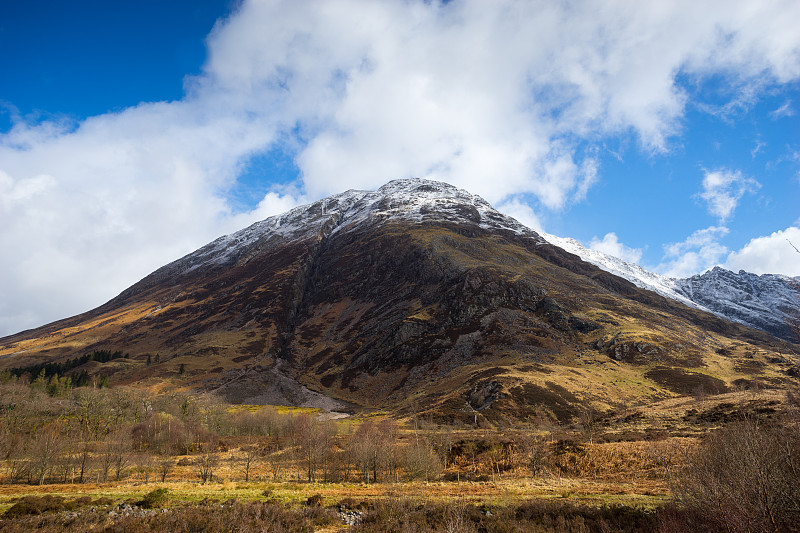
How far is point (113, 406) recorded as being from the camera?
7919 cm

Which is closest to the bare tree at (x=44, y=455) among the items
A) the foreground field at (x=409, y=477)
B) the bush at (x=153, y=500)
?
the foreground field at (x=409, y=477)

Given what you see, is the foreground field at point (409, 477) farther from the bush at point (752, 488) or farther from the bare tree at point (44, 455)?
the bare tree at point (44, 455)

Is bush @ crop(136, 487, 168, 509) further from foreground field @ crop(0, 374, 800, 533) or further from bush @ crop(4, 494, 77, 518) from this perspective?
bush @ crop(4, 494, 77, 518)

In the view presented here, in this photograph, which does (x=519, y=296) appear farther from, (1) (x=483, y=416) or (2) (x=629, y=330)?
(1) (x=483, y=416)

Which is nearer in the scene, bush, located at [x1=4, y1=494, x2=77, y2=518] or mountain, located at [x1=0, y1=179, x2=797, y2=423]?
bush, located at [x1=4, y1=494, x2=77, y2=518]

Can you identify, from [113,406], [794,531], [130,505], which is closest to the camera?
[794,531]

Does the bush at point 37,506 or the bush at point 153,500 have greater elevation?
the bush at point 37,506

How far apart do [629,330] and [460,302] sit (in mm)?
67020

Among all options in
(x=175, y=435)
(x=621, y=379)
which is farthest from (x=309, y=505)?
(x=621, y=379)

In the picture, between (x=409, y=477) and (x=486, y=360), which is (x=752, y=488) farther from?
(x=486, y=360)

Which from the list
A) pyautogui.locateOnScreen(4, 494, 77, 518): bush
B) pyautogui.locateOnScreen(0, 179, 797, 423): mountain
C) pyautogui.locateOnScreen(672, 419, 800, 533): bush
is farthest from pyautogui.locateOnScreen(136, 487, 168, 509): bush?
pyautogui.locateOnScreen(0, 179, 797, 423): mountain

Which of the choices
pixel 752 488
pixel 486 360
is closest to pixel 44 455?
pixel 752 488

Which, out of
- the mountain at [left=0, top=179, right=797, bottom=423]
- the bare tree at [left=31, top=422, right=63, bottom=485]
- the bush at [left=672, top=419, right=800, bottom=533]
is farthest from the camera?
the mountain at [left=0, top=179, right=797, bottom=423]

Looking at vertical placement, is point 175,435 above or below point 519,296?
below
